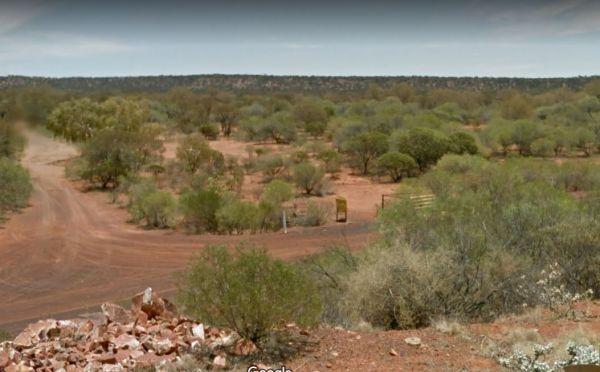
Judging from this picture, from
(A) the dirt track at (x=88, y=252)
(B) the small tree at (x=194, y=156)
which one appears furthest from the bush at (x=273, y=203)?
(B) the small tree at (x=194, y=156)

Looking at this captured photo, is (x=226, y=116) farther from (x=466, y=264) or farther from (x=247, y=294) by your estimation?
(x=247, y=294)

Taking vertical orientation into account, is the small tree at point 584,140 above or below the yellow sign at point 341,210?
above

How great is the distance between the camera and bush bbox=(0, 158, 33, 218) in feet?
111

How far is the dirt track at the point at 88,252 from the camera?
19.4 meters

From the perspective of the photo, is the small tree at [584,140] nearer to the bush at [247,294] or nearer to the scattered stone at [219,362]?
the bush at [247,294]

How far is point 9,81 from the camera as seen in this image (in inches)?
6102

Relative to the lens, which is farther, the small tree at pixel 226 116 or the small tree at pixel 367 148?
the small tree at pixel 226 116

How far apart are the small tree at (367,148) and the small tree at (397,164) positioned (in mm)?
2840

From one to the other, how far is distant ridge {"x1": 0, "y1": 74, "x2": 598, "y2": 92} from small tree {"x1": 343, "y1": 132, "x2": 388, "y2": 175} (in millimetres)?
A: 121644

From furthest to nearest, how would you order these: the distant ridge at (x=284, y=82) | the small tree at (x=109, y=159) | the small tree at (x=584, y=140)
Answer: the distant ridge at (x=284, y=82)
the small tree at (x=584, y=140)
the small tree at (x=109, y=159)

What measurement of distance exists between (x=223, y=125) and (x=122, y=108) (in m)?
23.1

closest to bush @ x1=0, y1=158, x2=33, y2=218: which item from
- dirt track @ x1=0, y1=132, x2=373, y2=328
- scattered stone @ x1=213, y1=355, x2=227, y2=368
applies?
dirt track @ x1=0, y1=132, x2=373, y2=328

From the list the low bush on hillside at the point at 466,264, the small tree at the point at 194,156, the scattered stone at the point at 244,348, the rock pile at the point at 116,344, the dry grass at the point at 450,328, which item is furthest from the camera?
the small tree at the point at 194,156

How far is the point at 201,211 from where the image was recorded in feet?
96.7
